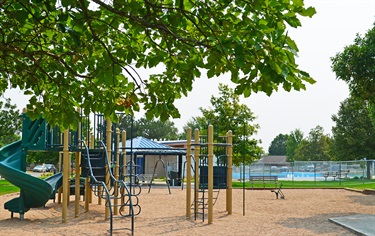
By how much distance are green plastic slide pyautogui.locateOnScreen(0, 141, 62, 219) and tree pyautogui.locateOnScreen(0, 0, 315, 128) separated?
6.16 metres

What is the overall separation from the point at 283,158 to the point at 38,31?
124172 mm

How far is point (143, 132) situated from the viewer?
9094 centimetres

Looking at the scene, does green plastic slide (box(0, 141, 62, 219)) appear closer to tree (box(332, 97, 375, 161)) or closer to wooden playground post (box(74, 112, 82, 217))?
wooden playground post (box(74, 112, 82, 217))

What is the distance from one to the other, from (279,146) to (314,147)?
2545 inches

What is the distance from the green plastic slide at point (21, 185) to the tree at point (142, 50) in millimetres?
6160

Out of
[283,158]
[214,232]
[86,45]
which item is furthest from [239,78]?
[283,158]

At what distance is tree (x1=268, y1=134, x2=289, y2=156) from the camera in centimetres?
14762

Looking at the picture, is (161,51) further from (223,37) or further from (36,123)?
(36,123)

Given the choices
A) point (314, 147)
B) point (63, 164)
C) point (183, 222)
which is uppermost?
point (314, 147)

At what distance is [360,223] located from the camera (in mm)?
12453

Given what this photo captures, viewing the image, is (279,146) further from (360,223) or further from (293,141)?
(360,223)

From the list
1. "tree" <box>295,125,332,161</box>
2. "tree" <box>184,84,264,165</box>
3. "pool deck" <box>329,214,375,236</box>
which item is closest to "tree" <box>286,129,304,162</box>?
"tree" <box>295,125,332,161</box>

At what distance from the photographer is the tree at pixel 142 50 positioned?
4.27 meters

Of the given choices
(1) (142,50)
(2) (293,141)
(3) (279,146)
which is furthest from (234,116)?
(3) (279,146)
